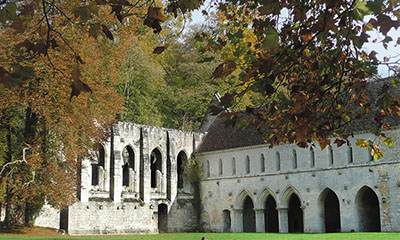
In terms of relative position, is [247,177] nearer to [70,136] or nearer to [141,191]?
[141,191]

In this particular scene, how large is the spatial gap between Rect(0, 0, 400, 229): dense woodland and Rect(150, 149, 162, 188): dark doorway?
416cm

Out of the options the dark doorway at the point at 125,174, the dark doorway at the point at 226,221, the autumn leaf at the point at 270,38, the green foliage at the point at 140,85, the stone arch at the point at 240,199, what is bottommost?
the dark doorway at the point at 226,221

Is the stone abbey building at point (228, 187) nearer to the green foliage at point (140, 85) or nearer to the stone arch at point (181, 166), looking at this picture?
the stone arch at point (181, 166)

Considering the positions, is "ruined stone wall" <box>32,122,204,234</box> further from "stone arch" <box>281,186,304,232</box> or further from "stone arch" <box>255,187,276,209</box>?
"stone arch" <box>281,186,304,232</box>

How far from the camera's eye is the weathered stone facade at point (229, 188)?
30.5m

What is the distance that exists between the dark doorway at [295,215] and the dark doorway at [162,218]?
8.41 m

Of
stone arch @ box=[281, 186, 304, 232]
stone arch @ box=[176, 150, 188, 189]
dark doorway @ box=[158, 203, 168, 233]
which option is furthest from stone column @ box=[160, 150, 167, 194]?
stone arch @ box=[281, 186, 304, 232]

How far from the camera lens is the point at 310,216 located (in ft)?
107

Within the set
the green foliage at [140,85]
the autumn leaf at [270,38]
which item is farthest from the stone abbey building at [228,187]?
the autumn leaf at [270,38]

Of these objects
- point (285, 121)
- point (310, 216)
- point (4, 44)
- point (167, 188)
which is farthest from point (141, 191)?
point (285, 121)

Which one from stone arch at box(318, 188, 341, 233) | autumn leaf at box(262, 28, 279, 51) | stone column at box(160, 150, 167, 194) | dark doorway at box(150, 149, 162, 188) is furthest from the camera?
dark doorway at box(150, 149, 162, 188)

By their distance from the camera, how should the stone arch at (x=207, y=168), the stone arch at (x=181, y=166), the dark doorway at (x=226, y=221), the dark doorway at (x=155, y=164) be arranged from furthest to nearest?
the stone arch at (x=181, y=166) < the stone arch at (x=207, y=168) < the dark doorway at (x=155, y=164) < the dark doorway at (x=226, y=221)

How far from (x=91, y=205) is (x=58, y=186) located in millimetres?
7784

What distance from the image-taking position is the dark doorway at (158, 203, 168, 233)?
120 ft
